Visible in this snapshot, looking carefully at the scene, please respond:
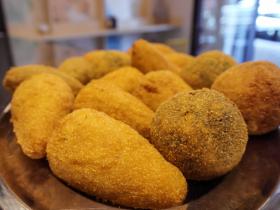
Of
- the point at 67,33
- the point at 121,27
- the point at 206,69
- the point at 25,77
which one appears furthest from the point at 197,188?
the point at 121,27

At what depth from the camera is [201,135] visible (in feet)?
0.88

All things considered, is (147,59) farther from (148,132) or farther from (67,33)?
(67,33)

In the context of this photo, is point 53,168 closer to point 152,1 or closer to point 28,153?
point 28,153

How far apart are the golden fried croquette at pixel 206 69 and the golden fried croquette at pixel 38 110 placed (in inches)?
7.0

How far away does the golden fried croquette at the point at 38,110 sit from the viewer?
1.07 ft

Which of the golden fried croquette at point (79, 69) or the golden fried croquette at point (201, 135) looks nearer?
the golden fried croquette at point (201, 135)

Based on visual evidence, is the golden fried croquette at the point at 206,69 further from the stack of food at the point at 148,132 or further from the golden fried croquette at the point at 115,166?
the golden fried croquette at the point at 115,166

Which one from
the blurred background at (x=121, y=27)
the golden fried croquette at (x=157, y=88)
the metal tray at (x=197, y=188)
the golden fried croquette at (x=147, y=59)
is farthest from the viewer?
the blurred background at (x=121, y=27)

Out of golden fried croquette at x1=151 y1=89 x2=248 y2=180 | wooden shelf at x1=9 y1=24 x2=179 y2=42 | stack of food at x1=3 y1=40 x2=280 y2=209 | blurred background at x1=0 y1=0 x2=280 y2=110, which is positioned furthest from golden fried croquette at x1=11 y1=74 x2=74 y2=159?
wooden shelf at x1=9 y1=24 x2=179 y2=42

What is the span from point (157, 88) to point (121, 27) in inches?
50.1

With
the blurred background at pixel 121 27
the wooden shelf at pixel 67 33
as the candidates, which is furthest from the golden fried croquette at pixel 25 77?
the wooden shelf at pixel 67 33

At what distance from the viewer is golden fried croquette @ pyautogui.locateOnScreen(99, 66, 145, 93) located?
1.41ft

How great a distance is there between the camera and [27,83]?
0.41 meters

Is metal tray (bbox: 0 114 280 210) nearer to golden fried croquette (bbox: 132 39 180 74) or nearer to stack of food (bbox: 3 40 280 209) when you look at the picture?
stack of food (bbox: 3 40 280 209)
